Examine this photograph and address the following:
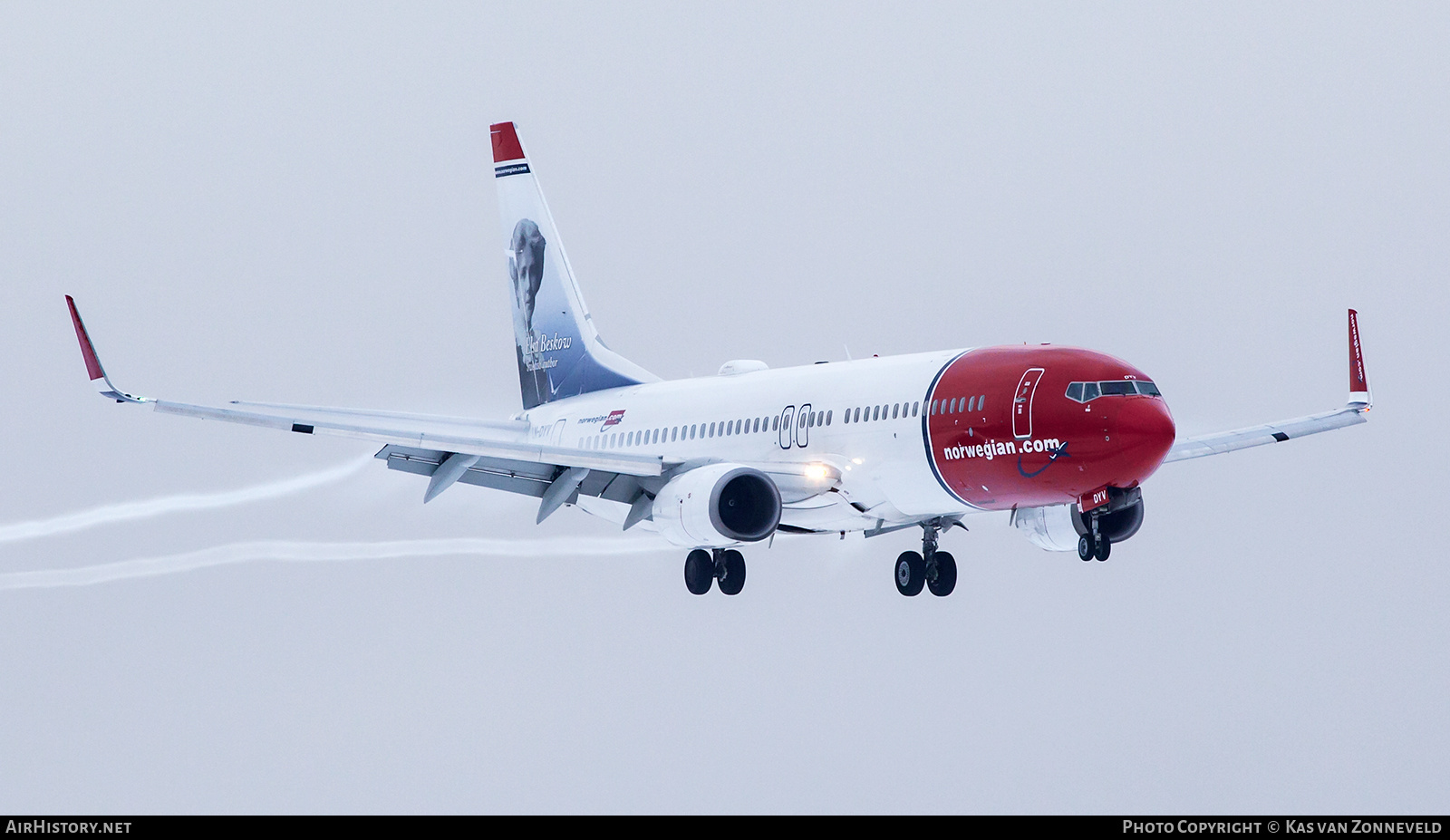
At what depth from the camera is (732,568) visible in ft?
135

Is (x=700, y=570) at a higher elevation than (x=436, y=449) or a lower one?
lower

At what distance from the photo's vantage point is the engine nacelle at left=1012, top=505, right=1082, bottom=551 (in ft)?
133

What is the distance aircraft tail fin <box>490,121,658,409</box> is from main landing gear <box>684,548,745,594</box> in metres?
8.79

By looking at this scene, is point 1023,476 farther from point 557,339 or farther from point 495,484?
point 557,339

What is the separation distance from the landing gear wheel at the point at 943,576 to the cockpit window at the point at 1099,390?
23.7 ft

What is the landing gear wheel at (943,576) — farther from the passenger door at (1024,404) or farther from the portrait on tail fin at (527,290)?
the portrait on tail fin at (527,290)

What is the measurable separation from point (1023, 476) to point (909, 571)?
21.1 ft

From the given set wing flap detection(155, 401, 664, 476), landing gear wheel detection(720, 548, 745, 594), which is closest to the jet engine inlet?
landing gear wheel detection(720, 548, 745, 594)

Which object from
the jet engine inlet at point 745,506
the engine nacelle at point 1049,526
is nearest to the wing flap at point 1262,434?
the engine nacelle at point 1049,526

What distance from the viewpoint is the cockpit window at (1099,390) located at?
117 feet

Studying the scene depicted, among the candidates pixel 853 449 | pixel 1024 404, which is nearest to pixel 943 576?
pixel 853 449

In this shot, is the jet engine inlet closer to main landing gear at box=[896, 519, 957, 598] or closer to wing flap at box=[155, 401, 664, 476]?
wing flap at box=[155, 401, 664, 476]

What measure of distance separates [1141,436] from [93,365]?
19.8 meters

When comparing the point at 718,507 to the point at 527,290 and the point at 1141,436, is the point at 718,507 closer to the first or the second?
the point at 1141,436
